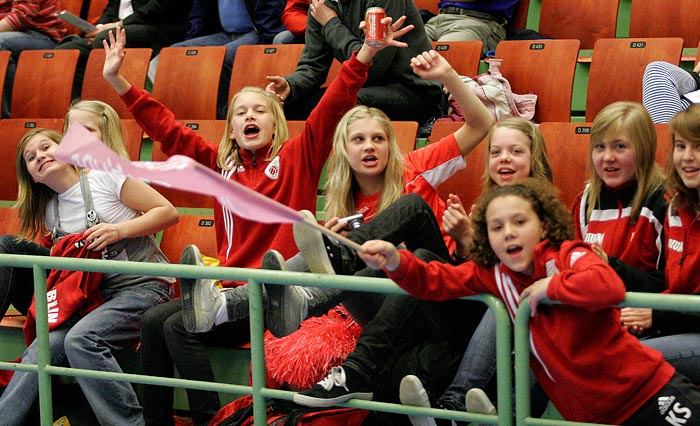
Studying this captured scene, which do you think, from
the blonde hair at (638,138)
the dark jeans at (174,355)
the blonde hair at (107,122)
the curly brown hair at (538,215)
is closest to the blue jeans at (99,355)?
the dark jeans at (174,355)

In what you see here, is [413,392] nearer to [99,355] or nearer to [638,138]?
[638,138]

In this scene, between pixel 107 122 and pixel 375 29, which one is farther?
pixel 107 122

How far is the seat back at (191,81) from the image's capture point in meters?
4.48

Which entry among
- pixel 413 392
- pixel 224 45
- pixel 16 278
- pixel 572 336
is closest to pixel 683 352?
pixel 572 336

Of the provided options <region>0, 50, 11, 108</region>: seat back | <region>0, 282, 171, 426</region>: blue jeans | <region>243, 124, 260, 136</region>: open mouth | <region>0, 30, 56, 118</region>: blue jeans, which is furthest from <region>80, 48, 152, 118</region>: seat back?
<region>0, 282, 171, 426</region>: blue jeans

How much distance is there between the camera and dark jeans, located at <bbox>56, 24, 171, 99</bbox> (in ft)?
16.9

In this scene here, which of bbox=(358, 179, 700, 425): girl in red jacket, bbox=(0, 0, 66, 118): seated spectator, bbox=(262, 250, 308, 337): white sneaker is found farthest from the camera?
bbox=(0, 0, 66, 118): seated spectator

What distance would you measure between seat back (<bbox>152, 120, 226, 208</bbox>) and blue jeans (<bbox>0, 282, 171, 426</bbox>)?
850mm

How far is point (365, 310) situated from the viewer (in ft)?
8.77

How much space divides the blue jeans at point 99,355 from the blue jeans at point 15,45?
2.43 m

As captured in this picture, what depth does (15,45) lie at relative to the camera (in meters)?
5.46

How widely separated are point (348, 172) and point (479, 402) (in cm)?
102

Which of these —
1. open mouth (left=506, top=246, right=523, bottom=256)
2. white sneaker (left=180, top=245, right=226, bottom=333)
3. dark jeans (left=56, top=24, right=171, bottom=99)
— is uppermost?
dark jeans (left=56, top=24, right=171, bottom=99)

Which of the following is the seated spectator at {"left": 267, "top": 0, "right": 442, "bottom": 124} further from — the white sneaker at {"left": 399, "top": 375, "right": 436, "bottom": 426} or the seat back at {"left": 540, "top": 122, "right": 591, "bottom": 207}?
the white sneaker at {"left": 399, "top": 375, "right": 436, "bottom": 426}
